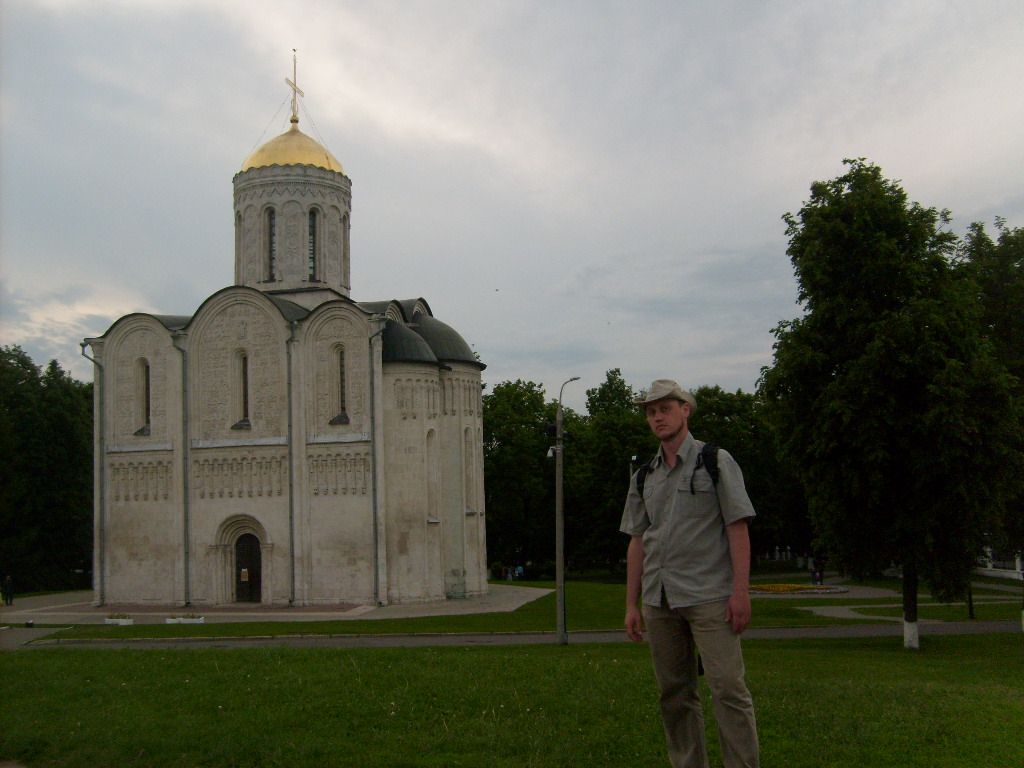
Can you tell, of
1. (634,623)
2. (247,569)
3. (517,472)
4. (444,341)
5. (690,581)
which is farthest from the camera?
(517,472)

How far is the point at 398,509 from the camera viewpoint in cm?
3591

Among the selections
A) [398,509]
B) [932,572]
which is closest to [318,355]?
[398,509]

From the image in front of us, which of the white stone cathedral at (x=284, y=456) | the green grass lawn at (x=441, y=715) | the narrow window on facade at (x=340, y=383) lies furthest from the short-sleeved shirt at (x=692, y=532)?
the narrow window on facade at (x=340, y=383)

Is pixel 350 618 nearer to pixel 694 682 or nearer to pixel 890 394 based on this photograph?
pixel 890 394

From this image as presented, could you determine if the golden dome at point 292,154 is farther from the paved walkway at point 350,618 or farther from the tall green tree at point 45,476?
the paved walkway at point 350,618

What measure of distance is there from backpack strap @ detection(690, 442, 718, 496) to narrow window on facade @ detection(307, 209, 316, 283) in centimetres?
3595

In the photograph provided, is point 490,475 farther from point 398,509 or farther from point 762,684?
point 762,684

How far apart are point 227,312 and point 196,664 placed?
26.7 metres

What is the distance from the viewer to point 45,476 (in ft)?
151

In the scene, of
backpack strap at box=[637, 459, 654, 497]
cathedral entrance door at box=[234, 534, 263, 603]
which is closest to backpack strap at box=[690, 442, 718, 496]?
backpack strap at box=[637, 459, 654, 497]

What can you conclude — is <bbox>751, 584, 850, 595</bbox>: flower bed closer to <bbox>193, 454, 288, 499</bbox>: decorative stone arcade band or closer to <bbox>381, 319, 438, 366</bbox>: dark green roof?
<bbox>381, 319, 438, 366</bbox>: dark green roof

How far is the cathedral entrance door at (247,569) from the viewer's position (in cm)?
3712

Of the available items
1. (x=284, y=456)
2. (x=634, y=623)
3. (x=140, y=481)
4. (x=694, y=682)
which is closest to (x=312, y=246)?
(x=284, y=456)

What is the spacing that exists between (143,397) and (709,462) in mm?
36638
